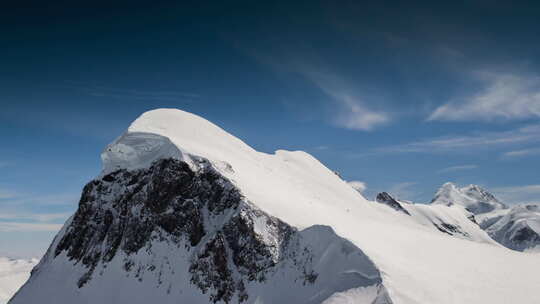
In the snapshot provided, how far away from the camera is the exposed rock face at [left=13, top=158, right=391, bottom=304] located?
3494 cm

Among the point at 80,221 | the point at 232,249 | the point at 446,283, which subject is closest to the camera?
the point at 446,283

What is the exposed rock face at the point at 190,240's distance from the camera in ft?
115

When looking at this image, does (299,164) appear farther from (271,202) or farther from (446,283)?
(446,283)

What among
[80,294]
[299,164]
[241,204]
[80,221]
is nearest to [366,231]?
[241,204]

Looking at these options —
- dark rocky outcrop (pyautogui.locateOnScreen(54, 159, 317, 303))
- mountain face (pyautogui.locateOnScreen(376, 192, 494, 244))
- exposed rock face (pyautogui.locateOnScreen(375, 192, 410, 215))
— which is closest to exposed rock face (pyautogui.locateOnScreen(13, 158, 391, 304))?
dark rocky outcrop (pyautogui.locateOnScreen(54, 159, 317, 303))

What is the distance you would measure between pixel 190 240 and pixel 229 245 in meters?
5.48

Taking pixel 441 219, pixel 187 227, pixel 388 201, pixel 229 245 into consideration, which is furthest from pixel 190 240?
pixel 441 219

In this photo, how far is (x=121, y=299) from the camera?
4138 centimetres

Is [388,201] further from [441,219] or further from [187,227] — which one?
[187,227]

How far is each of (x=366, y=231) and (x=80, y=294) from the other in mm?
33597

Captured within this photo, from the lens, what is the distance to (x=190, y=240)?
4194cm

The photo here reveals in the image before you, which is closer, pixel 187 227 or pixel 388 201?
pixel 187 227

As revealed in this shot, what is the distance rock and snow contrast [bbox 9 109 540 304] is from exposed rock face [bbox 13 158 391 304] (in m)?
0.13

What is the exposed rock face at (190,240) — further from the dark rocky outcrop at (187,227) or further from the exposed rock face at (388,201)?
the exposed rock face at (388,201)
